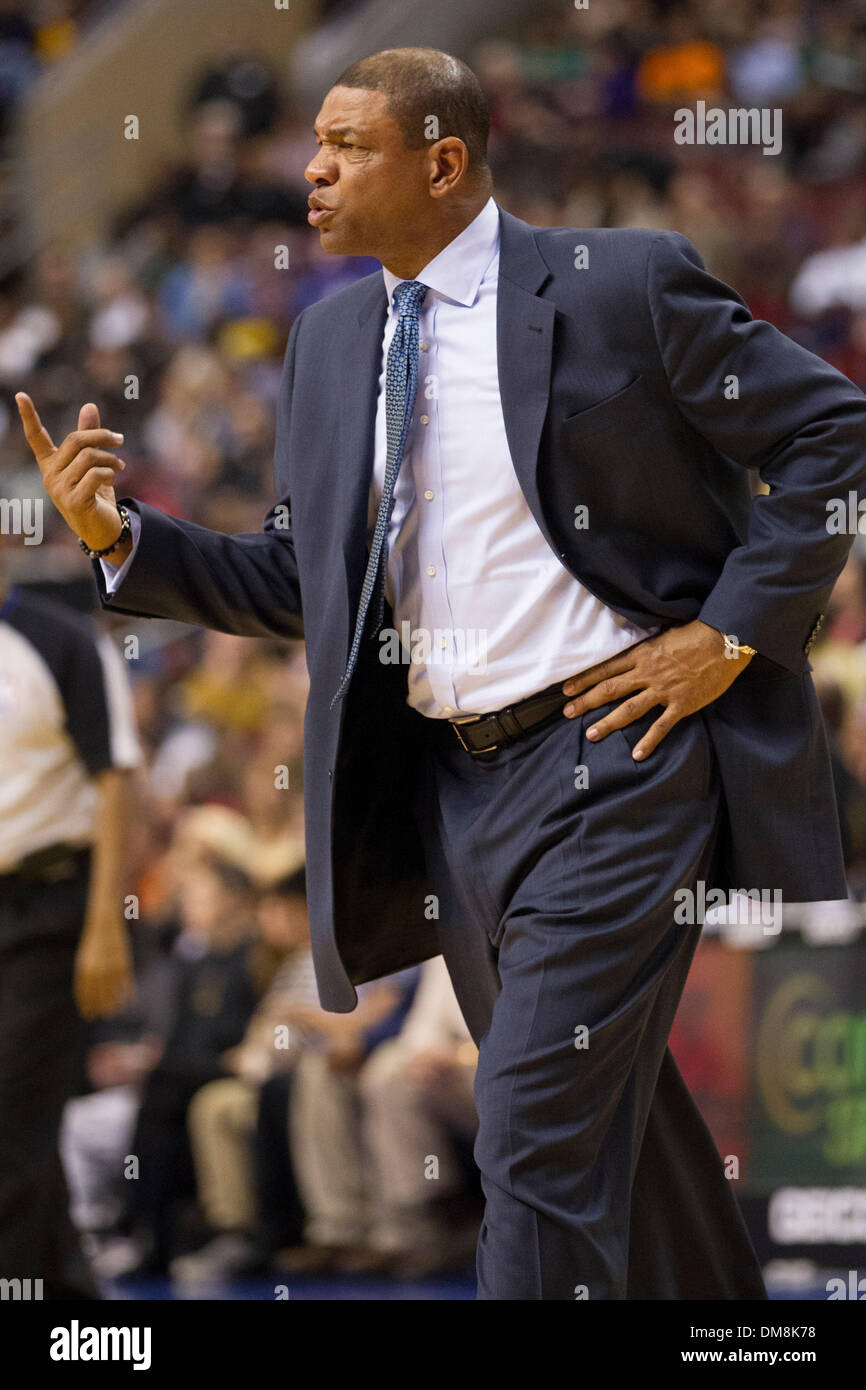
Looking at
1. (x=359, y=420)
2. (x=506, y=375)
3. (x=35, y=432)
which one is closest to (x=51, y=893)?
(x=35, y=432)

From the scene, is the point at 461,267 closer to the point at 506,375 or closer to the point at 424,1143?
the point at 506,375

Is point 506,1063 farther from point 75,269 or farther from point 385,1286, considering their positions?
point 75,269

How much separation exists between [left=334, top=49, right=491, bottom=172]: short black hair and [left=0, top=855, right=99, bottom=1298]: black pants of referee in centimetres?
236

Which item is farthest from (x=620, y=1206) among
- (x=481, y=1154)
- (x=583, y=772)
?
(x=583, y=772)

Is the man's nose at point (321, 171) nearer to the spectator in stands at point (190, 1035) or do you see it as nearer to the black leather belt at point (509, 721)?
the black leather belt at point (509, 721)

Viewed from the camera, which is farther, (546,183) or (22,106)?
(22,106)

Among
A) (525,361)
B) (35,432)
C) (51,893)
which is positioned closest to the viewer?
(525,361)

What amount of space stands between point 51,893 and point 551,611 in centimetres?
216

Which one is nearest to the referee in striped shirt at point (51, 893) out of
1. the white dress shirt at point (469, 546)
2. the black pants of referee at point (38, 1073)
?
the black pants of referee at point (38, 1073)

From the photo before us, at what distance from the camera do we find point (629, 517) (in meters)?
2.82

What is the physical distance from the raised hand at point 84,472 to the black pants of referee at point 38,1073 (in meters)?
1.81

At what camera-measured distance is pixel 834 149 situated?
31.7ft

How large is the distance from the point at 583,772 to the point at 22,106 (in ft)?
35.0
